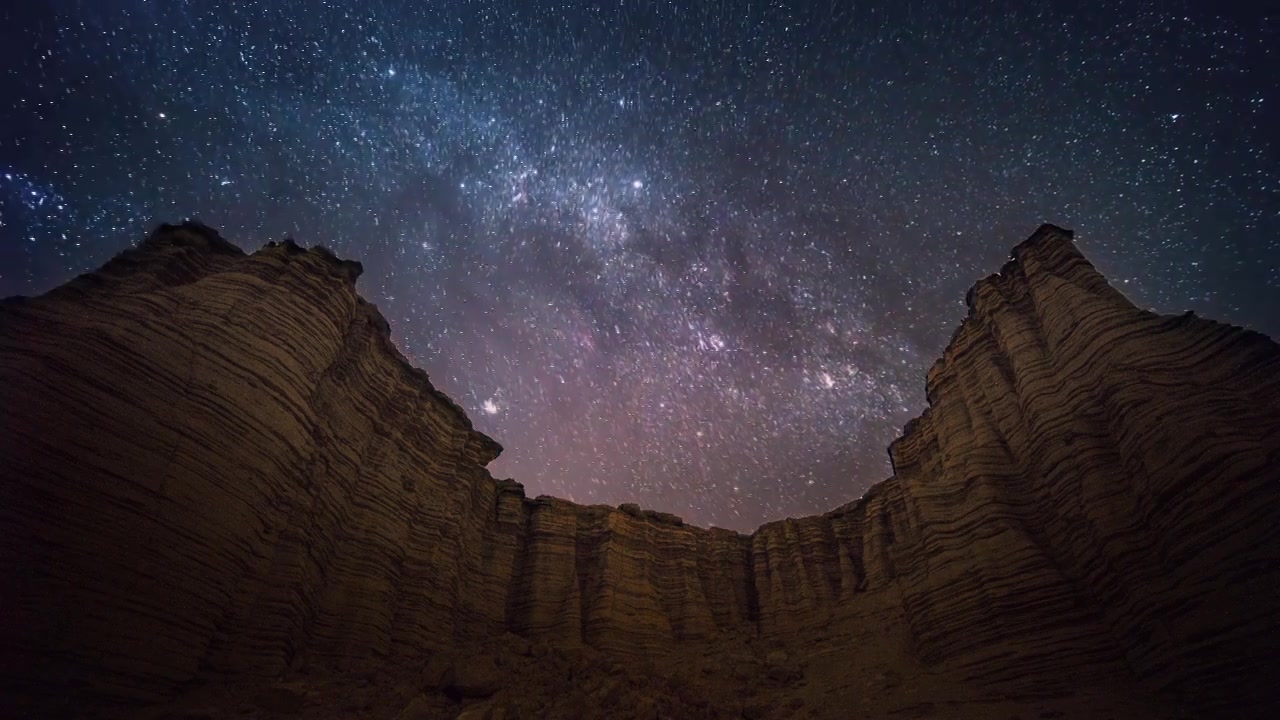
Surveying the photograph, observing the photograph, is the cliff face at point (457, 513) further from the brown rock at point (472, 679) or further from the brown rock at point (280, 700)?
the brown rock at point (472, 679)

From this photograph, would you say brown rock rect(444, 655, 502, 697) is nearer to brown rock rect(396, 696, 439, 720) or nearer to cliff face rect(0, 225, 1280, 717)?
cliff face rect(0, 225, 1280, 717)

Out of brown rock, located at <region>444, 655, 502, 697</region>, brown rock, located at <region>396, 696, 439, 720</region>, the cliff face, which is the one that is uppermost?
the cliff face

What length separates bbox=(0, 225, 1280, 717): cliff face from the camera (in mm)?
10539

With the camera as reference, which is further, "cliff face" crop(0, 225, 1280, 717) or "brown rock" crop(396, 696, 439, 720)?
"brown rock" crop(396, 696, 439, 720)

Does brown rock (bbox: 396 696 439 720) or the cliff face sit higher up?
the cliff face

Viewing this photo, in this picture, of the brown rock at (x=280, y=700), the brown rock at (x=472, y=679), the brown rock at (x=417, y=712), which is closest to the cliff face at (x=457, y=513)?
the brown rock at (x=280, y=700)

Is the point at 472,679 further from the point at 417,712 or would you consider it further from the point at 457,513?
the point at 457,513

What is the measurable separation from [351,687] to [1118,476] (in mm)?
18707

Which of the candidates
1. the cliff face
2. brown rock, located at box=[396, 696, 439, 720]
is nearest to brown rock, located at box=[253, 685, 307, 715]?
the cliff face

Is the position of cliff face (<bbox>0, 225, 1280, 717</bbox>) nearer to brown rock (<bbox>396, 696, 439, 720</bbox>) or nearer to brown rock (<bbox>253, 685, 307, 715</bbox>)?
brown rock (<bbox>253, 685, 307, 715</bbox>)

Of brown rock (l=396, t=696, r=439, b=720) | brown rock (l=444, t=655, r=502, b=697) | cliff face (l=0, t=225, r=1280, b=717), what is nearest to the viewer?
cliff face (l=0, t=225, r=1280, b=717)

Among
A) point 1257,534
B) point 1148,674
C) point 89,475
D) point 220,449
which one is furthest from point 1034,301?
point 89,475

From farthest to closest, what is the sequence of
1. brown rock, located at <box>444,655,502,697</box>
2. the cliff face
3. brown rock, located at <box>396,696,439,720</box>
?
1. brown rock, located at <box>444,655,502,697</box>
2. brown rock, located at <box>396,696,439,720</box>
3. the cliff face

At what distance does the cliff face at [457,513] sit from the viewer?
415 inches
